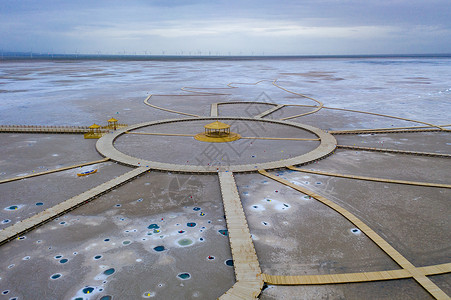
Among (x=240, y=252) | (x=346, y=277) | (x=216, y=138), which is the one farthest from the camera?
(x=216, y=138)

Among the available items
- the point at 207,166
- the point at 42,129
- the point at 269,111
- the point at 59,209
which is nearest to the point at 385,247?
the point at 207,166

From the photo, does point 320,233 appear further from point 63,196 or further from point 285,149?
point 63,196

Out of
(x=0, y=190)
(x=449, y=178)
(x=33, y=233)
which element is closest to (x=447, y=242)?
(x=449, y=178)

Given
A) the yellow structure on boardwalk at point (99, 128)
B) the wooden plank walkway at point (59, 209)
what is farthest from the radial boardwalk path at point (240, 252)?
the yellow structure on boardwalk at point (99, 128)

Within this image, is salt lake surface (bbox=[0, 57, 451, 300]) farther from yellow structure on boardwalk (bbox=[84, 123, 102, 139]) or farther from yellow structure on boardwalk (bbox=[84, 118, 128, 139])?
yellow structure on boardwalk (bbox=[84, 118, 128, 139])

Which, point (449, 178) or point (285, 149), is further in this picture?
point (285, 149)

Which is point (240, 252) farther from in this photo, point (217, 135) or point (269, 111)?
point (269, 111)

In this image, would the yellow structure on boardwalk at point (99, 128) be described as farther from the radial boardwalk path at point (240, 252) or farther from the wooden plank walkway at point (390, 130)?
the wooden plank walkway at point (390, 130)
